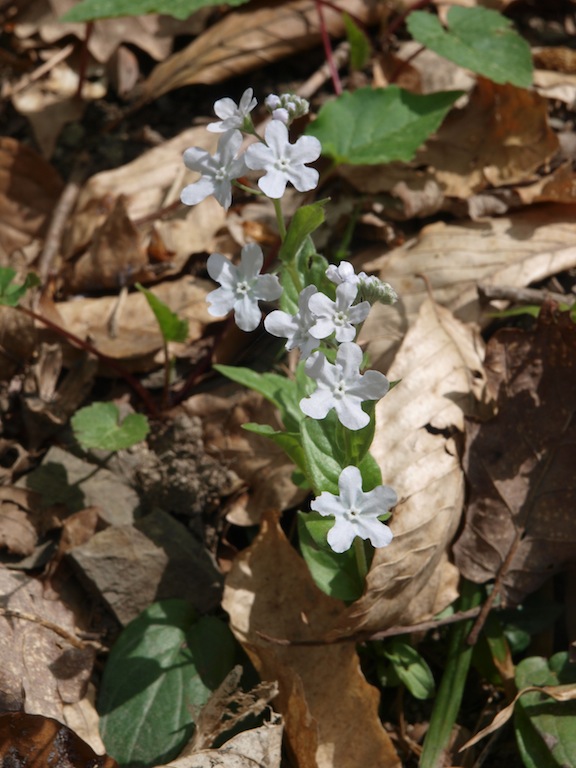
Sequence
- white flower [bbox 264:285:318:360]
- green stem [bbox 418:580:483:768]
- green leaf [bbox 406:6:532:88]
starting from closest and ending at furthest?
white flower [bbox 264:285:318:360]
green stem [bbox 418:580:483:768]
green leaf [bbox 406:6:532:88]

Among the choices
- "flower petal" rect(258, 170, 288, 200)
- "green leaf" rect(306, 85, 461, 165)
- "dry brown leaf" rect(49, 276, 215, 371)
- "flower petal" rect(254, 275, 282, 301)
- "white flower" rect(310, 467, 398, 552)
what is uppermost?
"flower petal" rect(258, 170, 288, 200)

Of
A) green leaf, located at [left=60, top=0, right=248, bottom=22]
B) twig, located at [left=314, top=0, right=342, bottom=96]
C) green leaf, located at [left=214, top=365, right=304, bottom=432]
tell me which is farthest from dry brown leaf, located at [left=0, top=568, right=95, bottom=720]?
twig, located at [left=314, top=0, right=342, bottom=96]

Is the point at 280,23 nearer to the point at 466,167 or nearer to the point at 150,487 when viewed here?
the point at 466,167

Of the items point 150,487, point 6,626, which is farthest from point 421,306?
point 6,626

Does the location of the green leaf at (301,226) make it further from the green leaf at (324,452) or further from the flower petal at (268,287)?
the green leaf at (324,452)

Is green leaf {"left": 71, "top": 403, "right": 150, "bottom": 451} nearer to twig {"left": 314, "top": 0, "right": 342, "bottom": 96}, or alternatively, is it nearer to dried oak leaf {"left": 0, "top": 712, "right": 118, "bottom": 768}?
dried oak leaf {"left": 0, "top": 712, "right": 118, "bottom": 768}

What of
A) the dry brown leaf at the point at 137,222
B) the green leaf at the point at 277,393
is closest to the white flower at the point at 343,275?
the green leaf at the point at 277,393
